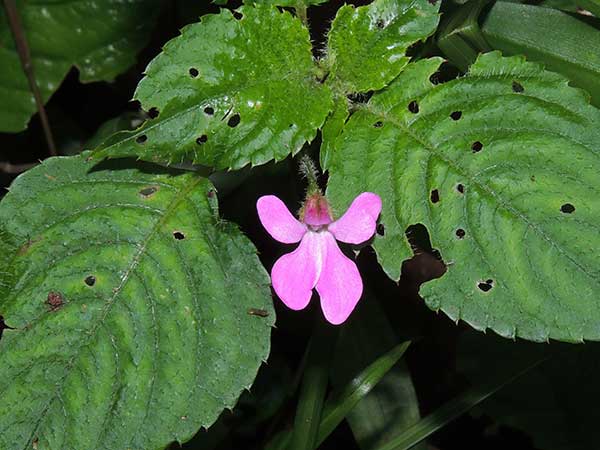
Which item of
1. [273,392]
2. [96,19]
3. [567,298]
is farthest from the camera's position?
[96,19]

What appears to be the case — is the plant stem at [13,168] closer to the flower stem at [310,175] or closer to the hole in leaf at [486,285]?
the flower stem at [310,175]

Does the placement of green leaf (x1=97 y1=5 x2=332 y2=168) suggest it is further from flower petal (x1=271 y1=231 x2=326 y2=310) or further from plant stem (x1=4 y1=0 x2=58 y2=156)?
plant stem (x1=4 y1=0 x2=58 y2=156)

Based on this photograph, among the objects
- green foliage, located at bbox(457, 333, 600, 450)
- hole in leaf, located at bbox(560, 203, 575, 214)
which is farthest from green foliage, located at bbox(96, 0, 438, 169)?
green foliage, located at bbox(457, 333, 600, 450)

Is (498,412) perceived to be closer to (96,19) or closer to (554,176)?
(554,176)

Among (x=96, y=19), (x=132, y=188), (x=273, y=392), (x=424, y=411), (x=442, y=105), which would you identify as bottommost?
(x=424, y=411)

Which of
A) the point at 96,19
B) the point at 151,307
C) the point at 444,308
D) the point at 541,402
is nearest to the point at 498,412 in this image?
the point at 541,402

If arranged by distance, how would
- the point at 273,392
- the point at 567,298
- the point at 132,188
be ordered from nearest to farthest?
the point at 567,298
the point at 132,188
the point at 273,392
